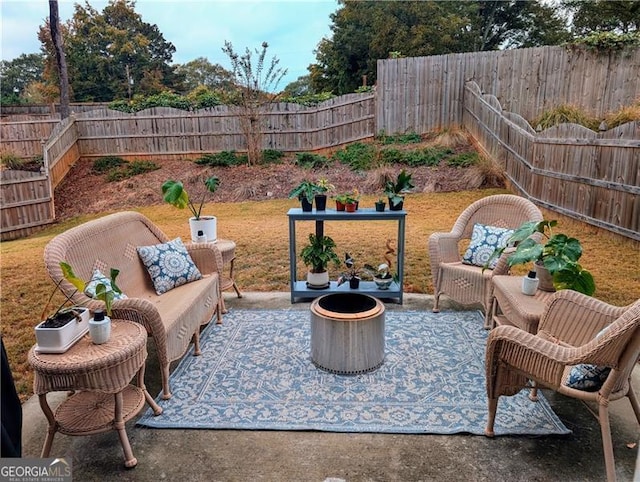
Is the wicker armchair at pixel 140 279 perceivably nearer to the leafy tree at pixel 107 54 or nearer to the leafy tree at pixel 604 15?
the leafy tree at pixel 604 15

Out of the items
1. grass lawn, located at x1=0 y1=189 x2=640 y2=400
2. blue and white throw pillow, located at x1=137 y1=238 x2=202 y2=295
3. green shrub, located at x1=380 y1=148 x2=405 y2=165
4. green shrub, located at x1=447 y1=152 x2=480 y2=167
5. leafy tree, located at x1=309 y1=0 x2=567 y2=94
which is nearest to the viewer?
blue and white throw pillow, located at x1=137 y1=238 x2=202 y2=295

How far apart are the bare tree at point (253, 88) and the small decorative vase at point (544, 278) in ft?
24.9

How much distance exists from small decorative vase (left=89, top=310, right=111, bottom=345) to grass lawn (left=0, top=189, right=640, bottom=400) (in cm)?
96

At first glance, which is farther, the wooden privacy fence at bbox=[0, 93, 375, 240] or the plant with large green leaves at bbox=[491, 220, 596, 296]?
the wooden privacy fence at bbox=[0, 93, 375, 240]

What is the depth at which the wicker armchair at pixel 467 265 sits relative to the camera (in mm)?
3252

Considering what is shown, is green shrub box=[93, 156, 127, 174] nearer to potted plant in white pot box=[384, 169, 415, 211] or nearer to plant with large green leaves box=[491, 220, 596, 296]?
potted plant in white pot box=[384, 169, 415, 211]

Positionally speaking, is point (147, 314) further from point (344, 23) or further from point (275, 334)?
point (344, 23)

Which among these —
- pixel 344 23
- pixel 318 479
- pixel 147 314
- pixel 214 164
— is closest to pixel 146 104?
pixel 214 164

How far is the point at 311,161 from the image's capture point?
9305mm

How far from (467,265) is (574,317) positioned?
4.42ft

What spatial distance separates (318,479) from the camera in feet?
5.98

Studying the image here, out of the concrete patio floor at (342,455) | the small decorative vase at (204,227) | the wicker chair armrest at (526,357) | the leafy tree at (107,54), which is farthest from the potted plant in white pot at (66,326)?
the leafy tree at (107,54)

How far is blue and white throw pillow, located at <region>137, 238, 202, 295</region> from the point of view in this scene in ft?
10.1

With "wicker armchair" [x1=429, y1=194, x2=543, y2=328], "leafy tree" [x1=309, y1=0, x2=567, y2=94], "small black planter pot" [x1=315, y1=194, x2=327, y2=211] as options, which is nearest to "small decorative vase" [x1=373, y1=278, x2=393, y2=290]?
"wicker armchair" [x1=429, y1=194, x2=543, y2=328]
